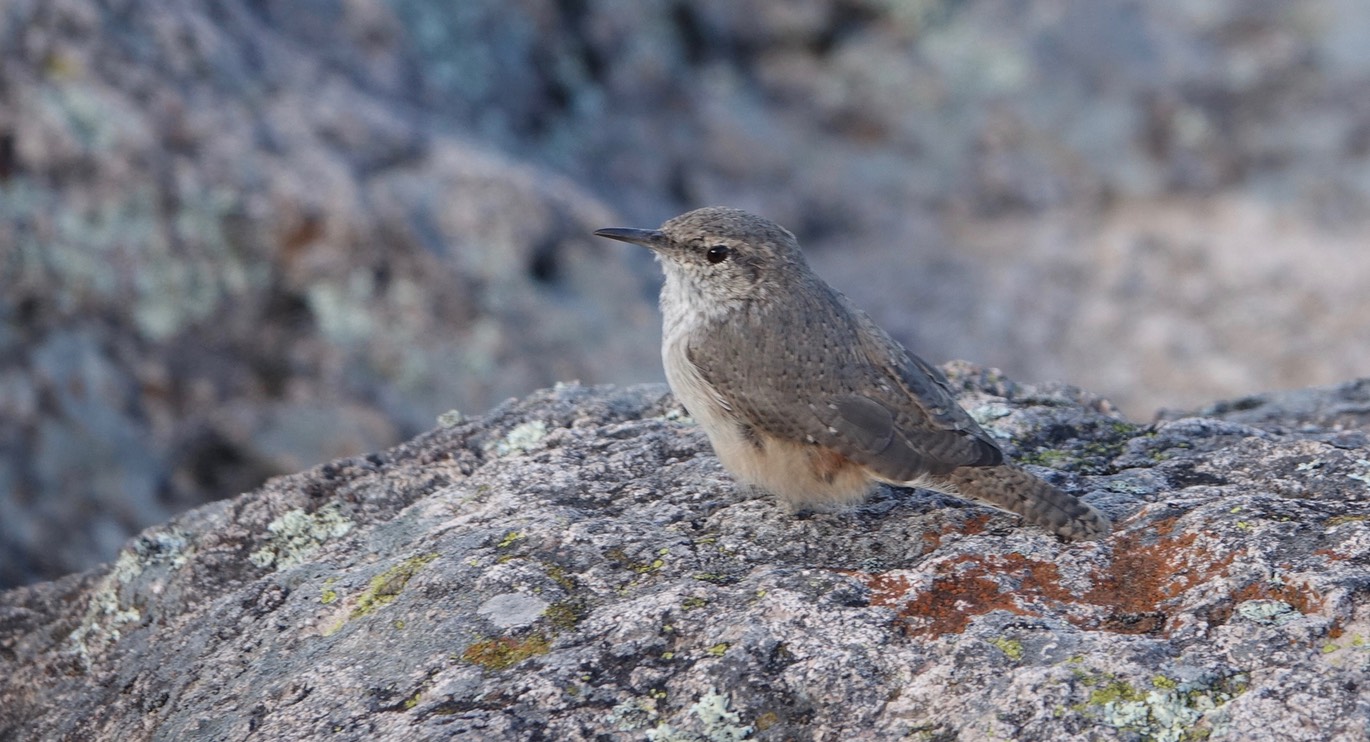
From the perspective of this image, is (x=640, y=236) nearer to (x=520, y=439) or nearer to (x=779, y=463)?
(x=520, y=439)

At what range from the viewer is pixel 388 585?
4.00m

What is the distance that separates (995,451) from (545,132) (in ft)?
17.8

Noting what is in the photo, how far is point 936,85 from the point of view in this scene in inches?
387

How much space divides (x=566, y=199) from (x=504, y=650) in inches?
181

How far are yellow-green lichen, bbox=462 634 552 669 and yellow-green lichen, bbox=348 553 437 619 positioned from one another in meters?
0.45

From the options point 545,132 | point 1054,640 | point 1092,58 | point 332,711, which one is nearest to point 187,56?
point 545,132

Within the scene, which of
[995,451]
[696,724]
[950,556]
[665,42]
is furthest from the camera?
[665,42]

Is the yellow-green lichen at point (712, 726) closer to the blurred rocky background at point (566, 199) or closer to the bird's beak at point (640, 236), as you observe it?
the bird's beak at point (640, 236)

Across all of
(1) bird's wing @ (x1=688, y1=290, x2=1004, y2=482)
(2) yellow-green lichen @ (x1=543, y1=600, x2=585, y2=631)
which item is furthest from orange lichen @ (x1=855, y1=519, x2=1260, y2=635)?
(2) yellow-green lichen @ (x1=543, y1=600, x2=585, y2=631)

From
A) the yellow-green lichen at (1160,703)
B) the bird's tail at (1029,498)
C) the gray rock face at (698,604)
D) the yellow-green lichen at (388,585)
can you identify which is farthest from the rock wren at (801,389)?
the yellow-green lichen at (388,585)

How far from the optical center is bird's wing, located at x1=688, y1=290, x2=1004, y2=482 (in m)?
4.23

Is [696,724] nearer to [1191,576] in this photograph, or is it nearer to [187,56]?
[1191,576]

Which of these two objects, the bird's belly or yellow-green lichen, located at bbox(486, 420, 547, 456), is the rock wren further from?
yellow-green lichen, located at bbox(486, 420, 547, 456)

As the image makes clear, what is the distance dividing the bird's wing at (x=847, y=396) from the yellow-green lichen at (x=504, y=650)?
1.19 metres
